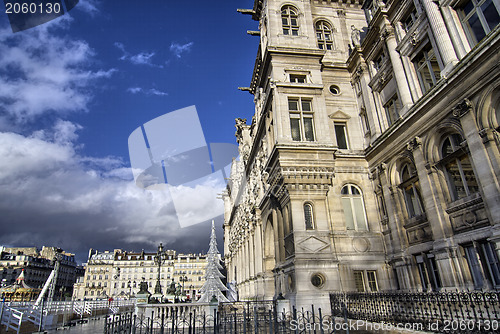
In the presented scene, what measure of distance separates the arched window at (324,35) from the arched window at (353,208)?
11212mm

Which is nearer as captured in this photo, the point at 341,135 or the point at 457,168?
the point at 457,168

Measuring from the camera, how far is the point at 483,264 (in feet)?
36.6

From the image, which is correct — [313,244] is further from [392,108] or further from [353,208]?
[392,108]

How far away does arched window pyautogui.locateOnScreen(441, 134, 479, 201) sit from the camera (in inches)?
474

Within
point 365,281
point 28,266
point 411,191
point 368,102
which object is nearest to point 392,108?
point 368,102

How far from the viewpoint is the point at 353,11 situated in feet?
79.1

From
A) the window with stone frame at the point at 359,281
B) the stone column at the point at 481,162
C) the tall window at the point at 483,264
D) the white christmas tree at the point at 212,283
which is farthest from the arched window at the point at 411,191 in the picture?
the white christmas tree at the point at 212,283

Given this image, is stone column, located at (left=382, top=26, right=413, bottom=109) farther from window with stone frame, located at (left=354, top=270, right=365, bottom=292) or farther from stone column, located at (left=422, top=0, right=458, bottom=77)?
window with stone frame, located at (left=354, top=270, right=365, bottom=292)

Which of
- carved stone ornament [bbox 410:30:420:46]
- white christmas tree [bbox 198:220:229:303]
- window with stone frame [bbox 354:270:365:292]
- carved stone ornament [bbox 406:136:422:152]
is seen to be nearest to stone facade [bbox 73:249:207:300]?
white christmas tree [bbox 198:220:229:303]

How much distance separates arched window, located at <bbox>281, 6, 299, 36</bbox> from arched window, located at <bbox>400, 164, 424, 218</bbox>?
12.5m

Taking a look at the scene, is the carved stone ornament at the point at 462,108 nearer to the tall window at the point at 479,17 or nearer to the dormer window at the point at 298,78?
the tall window at the point at 479,17

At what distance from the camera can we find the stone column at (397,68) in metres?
15.5

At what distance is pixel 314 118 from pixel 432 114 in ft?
A: 22.0

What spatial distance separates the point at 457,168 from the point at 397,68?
641 cm
